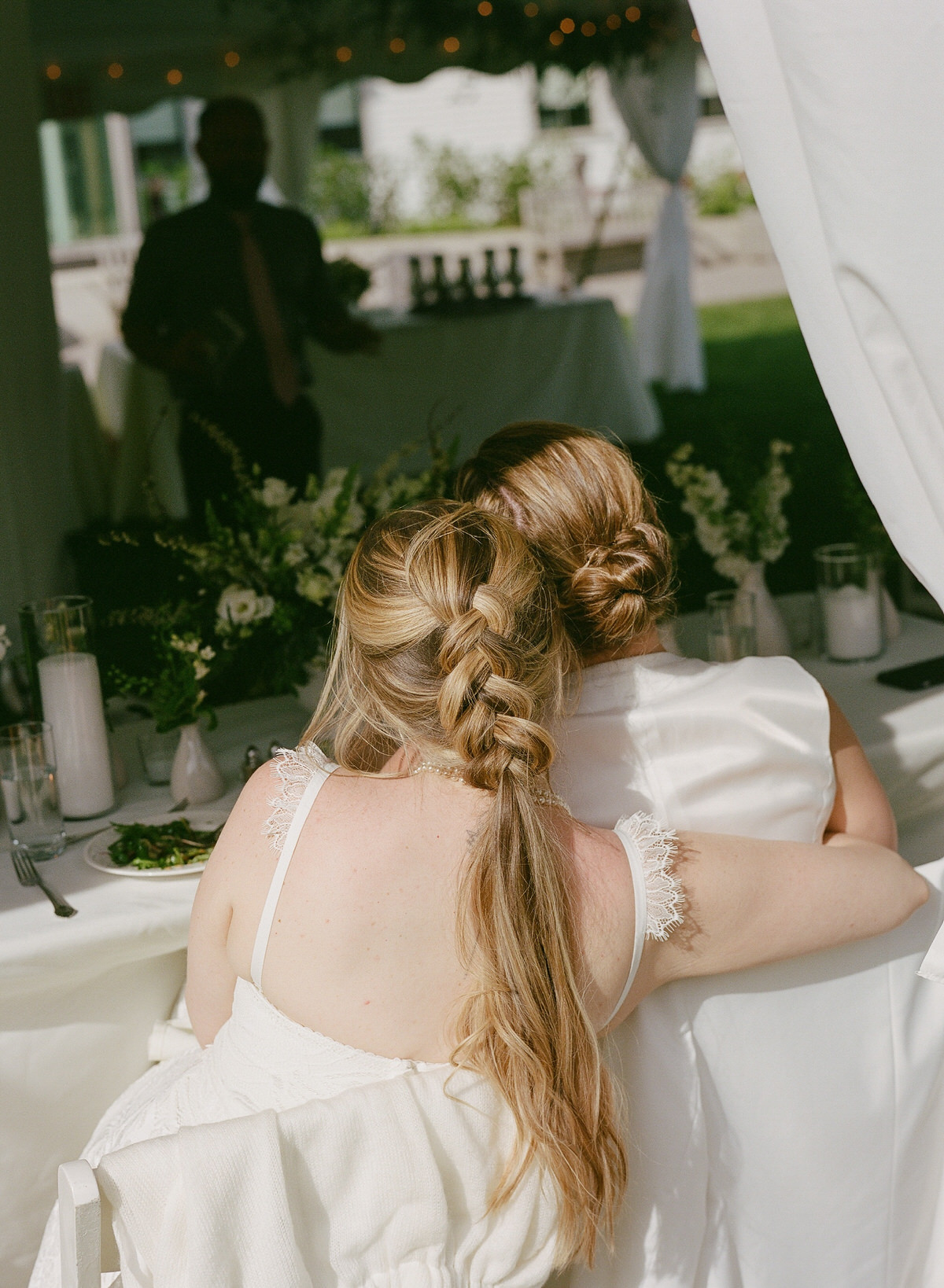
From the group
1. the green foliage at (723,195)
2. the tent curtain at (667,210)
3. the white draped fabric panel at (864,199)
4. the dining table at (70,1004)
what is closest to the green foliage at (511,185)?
the tent curtain at (667,210)

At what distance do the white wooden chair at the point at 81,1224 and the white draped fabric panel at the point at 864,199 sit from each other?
96cm

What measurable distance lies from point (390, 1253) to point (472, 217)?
7.99 metres

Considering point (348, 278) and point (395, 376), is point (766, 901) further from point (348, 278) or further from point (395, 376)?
point (348, 278)

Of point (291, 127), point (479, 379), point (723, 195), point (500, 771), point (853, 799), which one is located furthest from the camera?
point (723, 195)

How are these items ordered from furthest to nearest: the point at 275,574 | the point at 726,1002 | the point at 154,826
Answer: the point at 275,574 → the point at 154,826 → the point at 726,1002

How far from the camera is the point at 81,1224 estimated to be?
0.99 meters

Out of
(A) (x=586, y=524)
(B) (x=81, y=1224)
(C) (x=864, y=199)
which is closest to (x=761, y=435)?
(A) (x=586, y=524)

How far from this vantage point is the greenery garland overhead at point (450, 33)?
251 inches

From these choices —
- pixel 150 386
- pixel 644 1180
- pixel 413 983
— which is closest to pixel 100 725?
pixel 413 983

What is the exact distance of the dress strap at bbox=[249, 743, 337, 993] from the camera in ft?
3.92

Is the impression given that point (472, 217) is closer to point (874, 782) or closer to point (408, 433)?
point (408, 433)

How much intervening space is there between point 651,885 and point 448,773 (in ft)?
0.76

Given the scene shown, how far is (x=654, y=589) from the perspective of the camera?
1.46m

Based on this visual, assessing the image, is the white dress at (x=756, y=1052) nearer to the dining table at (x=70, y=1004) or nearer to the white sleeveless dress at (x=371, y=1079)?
the white sleeveless dress at (x=371, y=1079)
